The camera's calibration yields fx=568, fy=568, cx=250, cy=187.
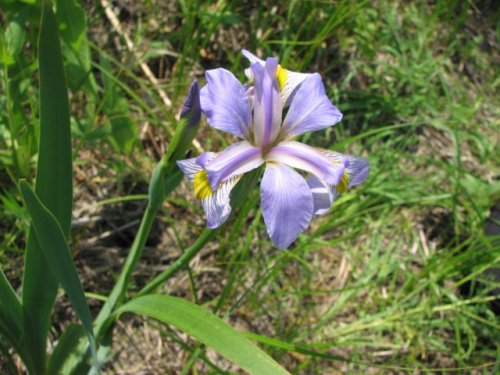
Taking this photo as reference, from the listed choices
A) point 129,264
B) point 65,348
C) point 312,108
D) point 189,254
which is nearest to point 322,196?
point 312,108

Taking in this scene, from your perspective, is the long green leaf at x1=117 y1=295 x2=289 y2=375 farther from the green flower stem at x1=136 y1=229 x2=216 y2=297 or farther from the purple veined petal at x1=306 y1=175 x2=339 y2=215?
the purple veined petal at x1=306 y1=175 x2=339 y2=215

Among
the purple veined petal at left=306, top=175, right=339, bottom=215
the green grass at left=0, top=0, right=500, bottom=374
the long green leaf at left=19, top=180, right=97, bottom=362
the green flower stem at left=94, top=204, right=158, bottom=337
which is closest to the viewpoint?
the long green leaf at left=19, top=180, right=97, bottom=362

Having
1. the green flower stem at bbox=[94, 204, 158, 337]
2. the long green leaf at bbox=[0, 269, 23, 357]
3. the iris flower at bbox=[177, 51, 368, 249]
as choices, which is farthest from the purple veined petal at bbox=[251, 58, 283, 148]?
the long green leaf at bbox=[0, 269, 23, 357]

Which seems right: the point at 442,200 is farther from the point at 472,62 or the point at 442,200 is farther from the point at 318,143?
the point at 472,62

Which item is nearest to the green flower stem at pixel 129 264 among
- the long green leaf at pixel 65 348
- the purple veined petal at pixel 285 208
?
the long green leaf at pixel 65 348

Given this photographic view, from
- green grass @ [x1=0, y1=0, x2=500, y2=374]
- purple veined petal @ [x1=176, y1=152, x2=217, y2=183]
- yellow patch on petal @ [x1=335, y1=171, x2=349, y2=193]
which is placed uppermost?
purple veined petal @ [x1=176, y1=152, x2=217, y2=183]

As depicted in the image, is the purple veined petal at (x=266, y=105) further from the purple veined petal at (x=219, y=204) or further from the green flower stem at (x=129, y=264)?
the green flower stem at (x=129, y=264)

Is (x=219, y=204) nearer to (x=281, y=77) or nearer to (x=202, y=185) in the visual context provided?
(x=202, y=185)
